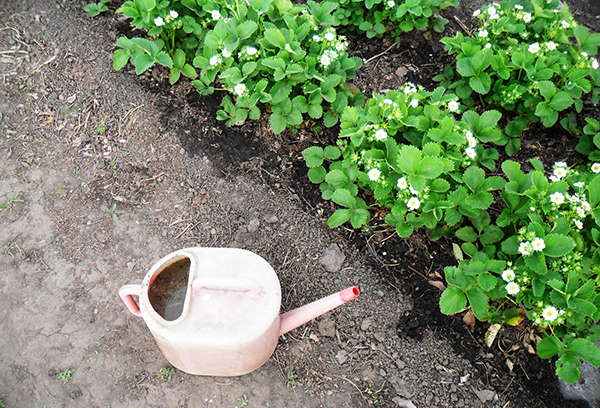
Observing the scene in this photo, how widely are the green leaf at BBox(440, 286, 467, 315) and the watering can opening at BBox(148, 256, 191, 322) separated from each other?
3.71 ft

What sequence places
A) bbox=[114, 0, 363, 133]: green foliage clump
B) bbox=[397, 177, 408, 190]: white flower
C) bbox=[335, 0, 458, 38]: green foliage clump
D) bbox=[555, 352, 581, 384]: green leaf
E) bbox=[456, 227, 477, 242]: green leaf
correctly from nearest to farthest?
bbox=[555, 352, 581, 384]: green leaf < bbox=[397, 177, 408, 190]: white flower < bbox=[456, 227, 477, 242]: green leaf < bbox=[114, 0, 363, 133]: green foliage clump < bbox=[335, 0, 458, 38]: green foliage clump

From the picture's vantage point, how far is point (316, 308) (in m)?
1.94

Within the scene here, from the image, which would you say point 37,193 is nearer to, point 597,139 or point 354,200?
point 354,200

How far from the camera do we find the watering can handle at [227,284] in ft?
5.79

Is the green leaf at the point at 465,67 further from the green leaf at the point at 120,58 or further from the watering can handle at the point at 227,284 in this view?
the green leaf at the point at 120,58

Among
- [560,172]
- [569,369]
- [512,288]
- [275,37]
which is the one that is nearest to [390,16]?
[275,37]

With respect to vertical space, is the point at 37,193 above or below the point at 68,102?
below

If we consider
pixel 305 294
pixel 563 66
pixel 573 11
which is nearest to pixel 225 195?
pixel 305 294

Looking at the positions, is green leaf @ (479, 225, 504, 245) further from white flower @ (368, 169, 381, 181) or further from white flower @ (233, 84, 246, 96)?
white flower @ (233, 84, 246, 96)

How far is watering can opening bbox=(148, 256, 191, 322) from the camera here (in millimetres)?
1923

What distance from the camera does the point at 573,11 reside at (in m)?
3.63

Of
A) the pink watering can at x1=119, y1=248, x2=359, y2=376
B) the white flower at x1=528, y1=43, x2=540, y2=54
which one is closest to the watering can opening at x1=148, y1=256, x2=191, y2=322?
the pink watering can at x1=119, y1=248, x2=359, y2=376

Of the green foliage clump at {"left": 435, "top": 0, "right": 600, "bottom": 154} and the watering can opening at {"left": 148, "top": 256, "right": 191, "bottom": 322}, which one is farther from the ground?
the green foliage clump at {"left": 435, "top": 0, "right": 600, "bottom": 154}

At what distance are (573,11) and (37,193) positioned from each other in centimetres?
410
